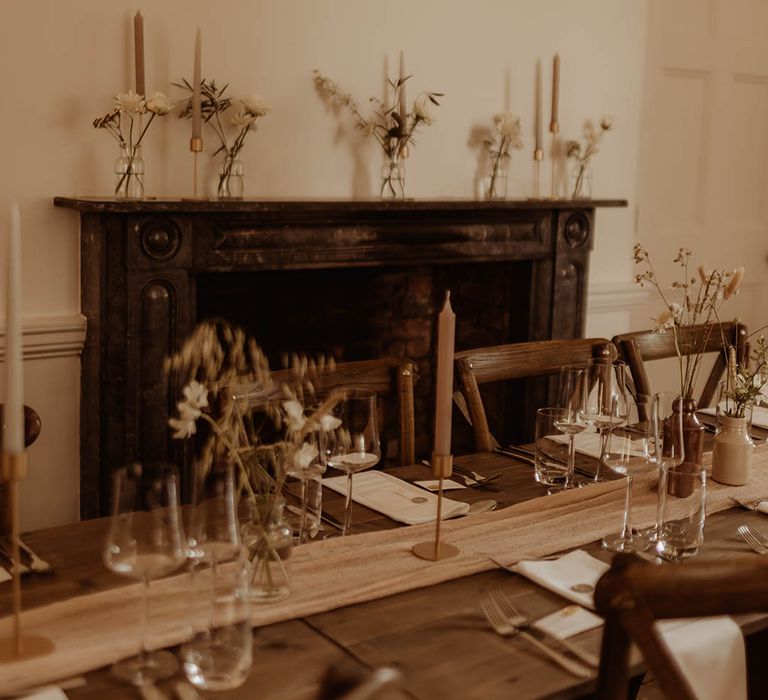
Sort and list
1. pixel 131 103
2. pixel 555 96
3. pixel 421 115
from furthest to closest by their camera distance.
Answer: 1. pixel 555 96
2. pixel 421 115
3. pixel 131 103

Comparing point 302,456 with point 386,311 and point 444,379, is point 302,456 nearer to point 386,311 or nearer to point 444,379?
point 444,379

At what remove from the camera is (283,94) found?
3.29 m

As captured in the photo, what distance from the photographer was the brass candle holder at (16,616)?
3.80 ft

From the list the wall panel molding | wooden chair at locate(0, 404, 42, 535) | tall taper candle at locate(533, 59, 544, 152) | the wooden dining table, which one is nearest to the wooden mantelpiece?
the wall panel molding

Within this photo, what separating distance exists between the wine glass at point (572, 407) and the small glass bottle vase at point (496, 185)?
1808mm

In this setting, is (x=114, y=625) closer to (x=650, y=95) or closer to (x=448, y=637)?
(x=448, y=637)

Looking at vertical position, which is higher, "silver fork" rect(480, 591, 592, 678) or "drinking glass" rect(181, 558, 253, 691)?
"drinking glass" rect(181, 558, 253, 691)

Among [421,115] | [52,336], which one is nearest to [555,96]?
[421,115]

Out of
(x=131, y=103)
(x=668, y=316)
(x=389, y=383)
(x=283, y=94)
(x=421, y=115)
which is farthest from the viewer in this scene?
(x=421, y=115)

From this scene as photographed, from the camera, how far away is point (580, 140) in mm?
4074

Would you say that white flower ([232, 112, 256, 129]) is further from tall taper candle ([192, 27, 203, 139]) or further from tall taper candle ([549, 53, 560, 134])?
tall taper candle ([549, 53, 560, 134])

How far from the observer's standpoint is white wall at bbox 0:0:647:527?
9.51 ft

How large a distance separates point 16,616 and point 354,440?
661mm

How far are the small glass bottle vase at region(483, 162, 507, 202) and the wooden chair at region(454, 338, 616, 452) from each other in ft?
3.69
